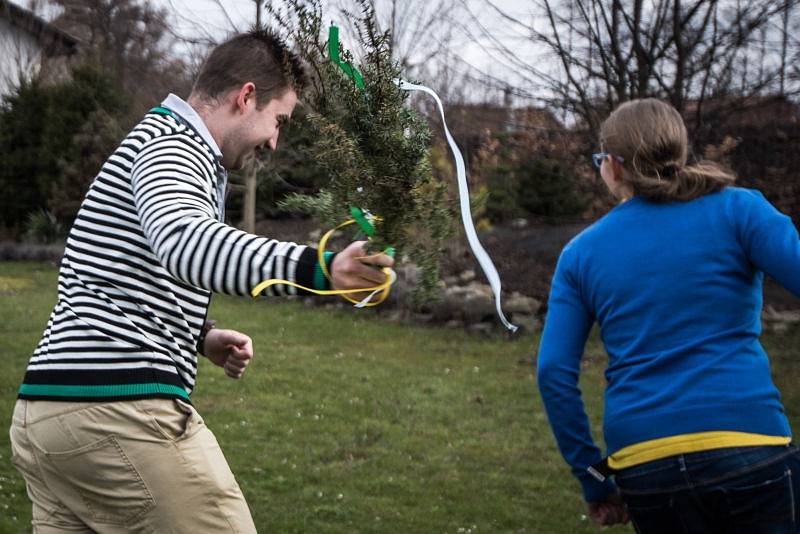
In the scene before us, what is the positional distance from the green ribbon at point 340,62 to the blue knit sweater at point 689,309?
0.81 metres

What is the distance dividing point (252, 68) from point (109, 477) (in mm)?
1123

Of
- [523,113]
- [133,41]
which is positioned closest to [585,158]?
[523,113]

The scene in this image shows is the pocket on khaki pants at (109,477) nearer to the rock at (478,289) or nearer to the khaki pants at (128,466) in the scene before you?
the khaki pants at (128,466)

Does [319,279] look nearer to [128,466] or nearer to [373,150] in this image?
[373,150]

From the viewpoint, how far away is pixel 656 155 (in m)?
2.58

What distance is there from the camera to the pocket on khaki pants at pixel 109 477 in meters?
2.33

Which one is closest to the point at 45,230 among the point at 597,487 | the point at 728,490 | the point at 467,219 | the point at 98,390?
the point at 98,390

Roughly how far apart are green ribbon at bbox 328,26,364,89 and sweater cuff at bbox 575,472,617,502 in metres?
1.31

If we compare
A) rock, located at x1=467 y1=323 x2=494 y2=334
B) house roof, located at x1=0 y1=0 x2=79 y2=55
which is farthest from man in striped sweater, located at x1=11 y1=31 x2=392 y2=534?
house roof, located at x1=0 y1=0 x2=79 y2=55

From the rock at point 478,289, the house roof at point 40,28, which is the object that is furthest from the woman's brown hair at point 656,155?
the house roof at point 40,28

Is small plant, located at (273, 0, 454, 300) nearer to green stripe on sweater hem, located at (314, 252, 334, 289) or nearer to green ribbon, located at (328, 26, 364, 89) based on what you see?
green ribbon, located at (328, 26, 364, 89)

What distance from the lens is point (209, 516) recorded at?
7.82 feet

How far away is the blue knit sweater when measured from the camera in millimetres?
2357

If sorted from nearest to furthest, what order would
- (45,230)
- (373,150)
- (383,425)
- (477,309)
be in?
(373,150), (383,425), (477,309), (45,230)
